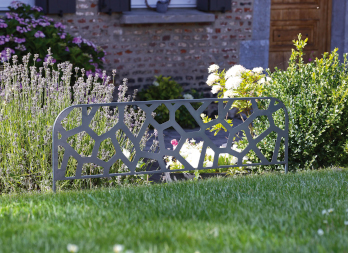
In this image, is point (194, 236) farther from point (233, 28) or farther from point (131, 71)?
point (233, 28)

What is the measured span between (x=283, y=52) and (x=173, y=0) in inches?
92.7

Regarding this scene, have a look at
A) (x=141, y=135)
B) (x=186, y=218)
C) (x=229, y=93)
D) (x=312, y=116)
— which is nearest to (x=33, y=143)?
(x=141, y=135)

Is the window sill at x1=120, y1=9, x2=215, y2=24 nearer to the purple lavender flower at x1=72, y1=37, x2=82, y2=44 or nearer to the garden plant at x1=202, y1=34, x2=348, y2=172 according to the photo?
the purple lavender flower at x1=72, y1=37, x2=82, y2=44

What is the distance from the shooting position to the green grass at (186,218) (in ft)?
7.20

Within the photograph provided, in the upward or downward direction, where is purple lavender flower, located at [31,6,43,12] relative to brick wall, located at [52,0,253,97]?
upward

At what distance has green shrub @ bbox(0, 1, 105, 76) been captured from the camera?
251 inches

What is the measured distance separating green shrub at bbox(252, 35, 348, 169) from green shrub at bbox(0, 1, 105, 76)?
3065 mm

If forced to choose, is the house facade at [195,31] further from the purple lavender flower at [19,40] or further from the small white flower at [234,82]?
the small white flower at [234,82]

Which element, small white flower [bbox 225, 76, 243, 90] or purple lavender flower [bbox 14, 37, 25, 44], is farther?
purple lavender flower [bbox 14, 37, 25, 44]

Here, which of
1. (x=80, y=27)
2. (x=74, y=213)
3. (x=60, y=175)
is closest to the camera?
(x=74, y=213)

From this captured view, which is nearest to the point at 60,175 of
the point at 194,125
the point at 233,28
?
the point at 194,125

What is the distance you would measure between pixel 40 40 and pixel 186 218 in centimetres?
452

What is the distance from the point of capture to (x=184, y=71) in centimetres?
807

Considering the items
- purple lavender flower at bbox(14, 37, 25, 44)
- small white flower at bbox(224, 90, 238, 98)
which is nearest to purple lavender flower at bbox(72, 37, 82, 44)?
purple lavender flower at bbox(14, 37, 25, 44)
